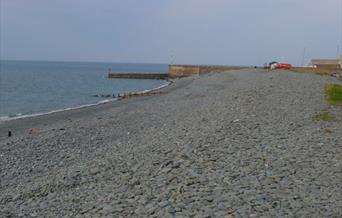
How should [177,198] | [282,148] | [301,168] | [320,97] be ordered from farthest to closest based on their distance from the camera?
[320,97] → [282,148] → [301,168] → [177,198]

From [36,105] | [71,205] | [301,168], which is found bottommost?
[36,105]

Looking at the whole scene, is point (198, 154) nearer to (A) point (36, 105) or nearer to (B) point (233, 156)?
(B) point (233, 156)

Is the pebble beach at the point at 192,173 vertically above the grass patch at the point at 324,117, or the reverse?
the grass patch at the point at 324,117

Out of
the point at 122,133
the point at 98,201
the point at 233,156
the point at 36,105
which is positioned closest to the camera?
the point at 98,201

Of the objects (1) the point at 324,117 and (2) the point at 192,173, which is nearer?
(2) the point at 192,173

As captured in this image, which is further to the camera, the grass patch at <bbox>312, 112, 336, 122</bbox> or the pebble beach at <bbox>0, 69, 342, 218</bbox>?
the grass patch at <bbox>312, 112, 336, 122</bbox>

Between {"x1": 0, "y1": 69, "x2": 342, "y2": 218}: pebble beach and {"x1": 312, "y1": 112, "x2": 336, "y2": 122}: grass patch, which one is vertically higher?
{"x1": 312, "y1": 112, "x2": 336, "y2": 122}: grass patch

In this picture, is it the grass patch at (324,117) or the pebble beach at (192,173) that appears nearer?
the pebble beach at (192,173)

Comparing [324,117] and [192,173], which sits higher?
[324,117]

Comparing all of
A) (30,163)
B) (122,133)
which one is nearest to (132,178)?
(30,163)

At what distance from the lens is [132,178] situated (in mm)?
8797

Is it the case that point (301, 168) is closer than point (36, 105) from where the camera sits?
Yes

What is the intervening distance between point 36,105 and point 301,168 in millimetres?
31615

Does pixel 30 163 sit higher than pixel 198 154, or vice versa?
pixel 198 154
